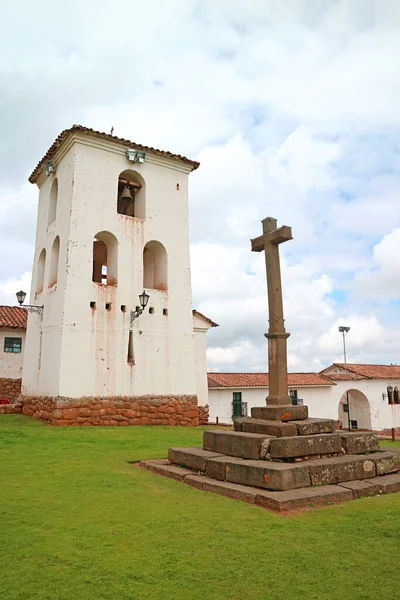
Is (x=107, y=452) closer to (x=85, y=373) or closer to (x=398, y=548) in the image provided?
(x=85, y=373)

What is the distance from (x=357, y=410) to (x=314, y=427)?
26258 mm

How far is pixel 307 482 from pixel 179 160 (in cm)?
1331

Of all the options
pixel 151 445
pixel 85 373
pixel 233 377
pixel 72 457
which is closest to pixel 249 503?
pixel 72 457

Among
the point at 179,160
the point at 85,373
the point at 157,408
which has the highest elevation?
the point at 179,160

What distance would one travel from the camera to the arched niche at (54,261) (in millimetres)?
14828

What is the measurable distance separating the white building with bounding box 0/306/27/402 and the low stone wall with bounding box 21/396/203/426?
3.89 m

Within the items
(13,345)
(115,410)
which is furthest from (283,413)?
(13,345)

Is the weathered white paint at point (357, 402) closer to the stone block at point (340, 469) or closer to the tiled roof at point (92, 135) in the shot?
the tiled roof at point (92, 135)

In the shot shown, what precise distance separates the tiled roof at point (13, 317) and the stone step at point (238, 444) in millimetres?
14735

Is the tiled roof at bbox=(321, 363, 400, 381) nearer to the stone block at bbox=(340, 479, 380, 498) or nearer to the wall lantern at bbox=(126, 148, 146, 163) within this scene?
the wall lantern at bbox=(126, 148, 146, 163)

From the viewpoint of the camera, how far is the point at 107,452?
8.40 metres

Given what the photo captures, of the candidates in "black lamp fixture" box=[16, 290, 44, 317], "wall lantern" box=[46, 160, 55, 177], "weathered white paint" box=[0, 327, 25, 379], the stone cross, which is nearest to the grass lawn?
the stone cross

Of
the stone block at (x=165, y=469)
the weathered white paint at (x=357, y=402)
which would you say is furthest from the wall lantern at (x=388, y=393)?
the stone block at (x=165, y=469)

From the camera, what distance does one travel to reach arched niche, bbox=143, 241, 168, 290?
1539 centimetres
